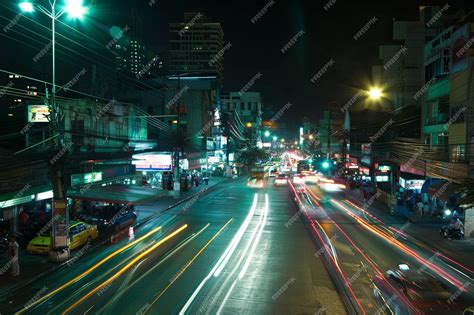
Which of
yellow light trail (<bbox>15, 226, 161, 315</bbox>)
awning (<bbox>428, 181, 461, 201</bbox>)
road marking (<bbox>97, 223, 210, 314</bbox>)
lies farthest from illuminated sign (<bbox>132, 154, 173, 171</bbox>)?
awning (<bbox>428, 181, 461, 201</bbox>)

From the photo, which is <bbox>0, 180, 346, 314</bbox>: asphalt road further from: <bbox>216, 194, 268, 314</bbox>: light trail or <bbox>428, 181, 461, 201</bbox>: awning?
<bbox>428, 181, 461, 201</bbox>: awning

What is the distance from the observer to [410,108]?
178ft

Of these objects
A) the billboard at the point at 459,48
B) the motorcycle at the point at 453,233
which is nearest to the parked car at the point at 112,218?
the motorcycle at the point at 453,233

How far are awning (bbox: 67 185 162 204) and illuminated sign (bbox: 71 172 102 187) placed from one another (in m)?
0.65

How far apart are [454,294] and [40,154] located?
1495 cm

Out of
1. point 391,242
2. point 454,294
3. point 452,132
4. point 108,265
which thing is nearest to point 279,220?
point 391,242

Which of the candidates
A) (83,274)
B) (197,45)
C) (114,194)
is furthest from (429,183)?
(197,45)

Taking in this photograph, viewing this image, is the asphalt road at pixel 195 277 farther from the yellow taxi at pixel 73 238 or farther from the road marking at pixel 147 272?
the yellow taxi at pixel 73 238

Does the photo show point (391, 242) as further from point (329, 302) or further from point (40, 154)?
point (40, 154)

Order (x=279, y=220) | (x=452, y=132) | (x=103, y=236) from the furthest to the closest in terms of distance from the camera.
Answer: (x=279, y=220) < (x=452, y=132) < (x=103, y=236)

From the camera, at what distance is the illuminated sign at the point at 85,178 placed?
24250mm

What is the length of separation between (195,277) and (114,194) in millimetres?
12424

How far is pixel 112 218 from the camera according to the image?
25.6m

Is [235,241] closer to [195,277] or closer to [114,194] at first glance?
[195,277]
